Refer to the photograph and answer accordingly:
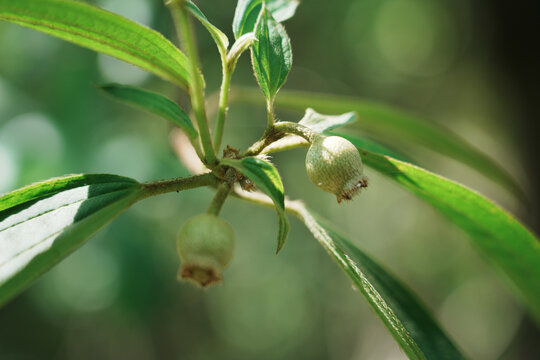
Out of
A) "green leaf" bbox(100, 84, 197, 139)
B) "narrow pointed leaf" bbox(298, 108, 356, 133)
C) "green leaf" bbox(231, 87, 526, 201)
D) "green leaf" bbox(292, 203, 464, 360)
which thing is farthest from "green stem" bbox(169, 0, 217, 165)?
"green leaf" bbox(231, 87, 526, 201)

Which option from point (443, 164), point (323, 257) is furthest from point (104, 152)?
point (323, 257)

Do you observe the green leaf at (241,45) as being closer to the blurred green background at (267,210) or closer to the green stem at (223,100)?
the green stem at (223,100)

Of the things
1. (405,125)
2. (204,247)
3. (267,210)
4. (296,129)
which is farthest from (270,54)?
(267,210)

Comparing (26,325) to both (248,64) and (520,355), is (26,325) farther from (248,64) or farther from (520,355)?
(520,355)

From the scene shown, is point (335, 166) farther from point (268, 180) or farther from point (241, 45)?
point (241, 45)

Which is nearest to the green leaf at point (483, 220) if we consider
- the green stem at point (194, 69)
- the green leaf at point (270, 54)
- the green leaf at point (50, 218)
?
the green leaf at point (270, 54)

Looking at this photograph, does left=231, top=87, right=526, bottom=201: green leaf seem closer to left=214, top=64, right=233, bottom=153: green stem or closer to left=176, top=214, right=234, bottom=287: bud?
left=214, top=64, right=233, bottom=153: green stem
